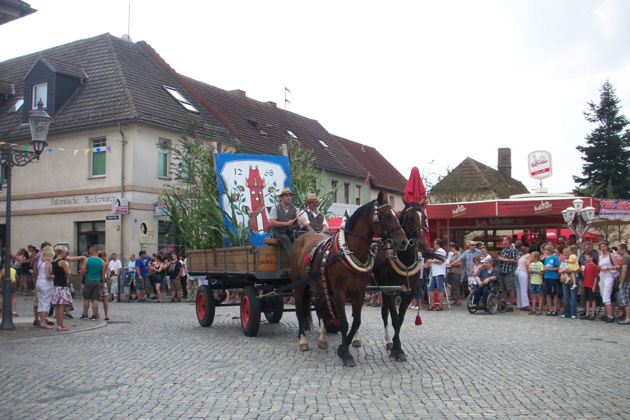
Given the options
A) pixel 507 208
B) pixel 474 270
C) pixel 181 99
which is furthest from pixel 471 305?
pixel 181 99

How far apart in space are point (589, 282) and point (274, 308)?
7429 millimetres

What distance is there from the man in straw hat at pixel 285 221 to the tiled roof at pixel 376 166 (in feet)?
111

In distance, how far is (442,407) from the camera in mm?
6031

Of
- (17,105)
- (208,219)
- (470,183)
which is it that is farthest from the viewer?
(470,183)

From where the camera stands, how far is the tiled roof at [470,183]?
105ft

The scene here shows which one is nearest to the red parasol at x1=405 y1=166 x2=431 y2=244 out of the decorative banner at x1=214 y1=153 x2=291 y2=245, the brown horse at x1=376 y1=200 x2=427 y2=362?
the brown horse at x1=376 y1=200 x2=427 y2=362

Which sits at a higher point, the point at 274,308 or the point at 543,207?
the point at 543,207

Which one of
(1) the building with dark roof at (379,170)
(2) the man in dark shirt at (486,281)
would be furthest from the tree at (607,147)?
(2) the man in dark shirt at (486,281)

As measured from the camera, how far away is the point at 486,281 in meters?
15.8

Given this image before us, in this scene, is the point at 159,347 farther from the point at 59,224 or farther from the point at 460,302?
the point at 59,224

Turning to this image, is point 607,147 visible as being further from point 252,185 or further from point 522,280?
point 252,185

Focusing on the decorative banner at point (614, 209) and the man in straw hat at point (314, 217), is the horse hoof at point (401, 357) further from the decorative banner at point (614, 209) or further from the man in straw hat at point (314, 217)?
the decorative banner at point (614, 209)

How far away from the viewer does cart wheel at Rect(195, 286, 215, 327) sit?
1243 centimetres

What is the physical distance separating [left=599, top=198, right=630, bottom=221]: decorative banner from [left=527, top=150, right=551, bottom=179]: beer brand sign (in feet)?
18.1
